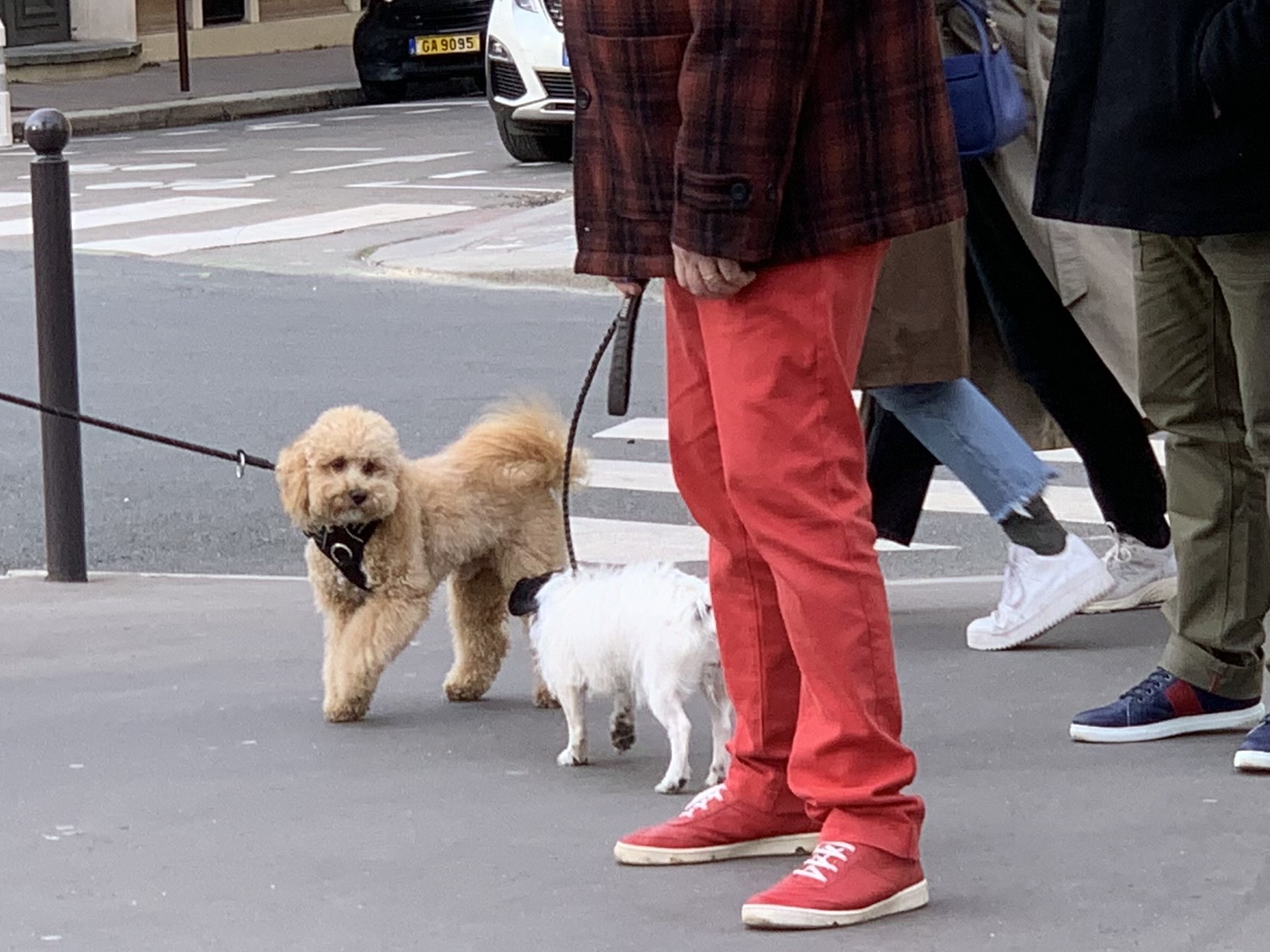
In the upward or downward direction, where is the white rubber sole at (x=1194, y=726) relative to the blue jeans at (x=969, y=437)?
downward

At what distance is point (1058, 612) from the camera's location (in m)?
5.29

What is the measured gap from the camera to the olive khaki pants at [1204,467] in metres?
4.26

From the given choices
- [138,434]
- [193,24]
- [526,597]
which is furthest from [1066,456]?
[193,24]

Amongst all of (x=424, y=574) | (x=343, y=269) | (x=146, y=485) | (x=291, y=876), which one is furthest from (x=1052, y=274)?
(x=343, y=269)

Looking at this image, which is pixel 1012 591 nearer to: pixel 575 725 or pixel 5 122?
pixel 575 725

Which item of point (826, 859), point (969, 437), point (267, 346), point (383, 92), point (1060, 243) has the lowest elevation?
point (383, 92)

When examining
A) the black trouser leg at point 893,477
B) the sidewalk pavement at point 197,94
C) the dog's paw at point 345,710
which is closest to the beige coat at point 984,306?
the black trouser leg at point 893,477

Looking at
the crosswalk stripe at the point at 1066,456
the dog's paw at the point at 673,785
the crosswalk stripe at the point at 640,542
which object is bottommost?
the crosswalk stripe at the point at 640,542

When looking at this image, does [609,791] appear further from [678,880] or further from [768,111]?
[768,111]

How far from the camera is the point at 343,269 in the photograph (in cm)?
1305

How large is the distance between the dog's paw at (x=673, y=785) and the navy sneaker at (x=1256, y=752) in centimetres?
101

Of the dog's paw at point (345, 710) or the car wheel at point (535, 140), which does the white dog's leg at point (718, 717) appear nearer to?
the dog's paw at point (345, 710)

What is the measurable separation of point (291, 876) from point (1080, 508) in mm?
4181

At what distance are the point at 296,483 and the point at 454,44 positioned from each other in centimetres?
2033
